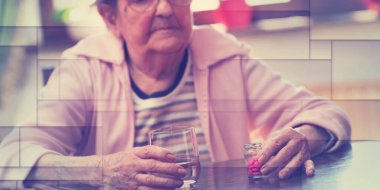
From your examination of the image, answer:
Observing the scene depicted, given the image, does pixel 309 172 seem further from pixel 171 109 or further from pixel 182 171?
pixel 171 109

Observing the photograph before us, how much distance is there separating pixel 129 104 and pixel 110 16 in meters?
0.38

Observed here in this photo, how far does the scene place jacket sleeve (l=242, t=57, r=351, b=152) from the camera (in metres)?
2.51

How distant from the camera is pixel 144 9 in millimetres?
2432

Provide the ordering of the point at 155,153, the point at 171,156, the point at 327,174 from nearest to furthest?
1. the point at 327,174
2. the point at 171,156
3. the point at 155,153

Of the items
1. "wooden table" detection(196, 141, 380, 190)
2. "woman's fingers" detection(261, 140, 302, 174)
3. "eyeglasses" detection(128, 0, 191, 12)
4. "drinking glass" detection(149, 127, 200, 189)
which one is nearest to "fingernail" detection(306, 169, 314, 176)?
"wooden table" detection(196, 141, 380, 190)

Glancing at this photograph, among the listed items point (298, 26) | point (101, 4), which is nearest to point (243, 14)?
point (298, 26)

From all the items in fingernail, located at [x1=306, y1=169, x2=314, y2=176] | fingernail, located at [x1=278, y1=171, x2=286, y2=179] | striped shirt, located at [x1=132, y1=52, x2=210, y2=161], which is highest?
striped shirt, located at [x1=132, y1=52, x2=210, y2=161]

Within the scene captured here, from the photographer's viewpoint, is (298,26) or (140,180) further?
(298,26)

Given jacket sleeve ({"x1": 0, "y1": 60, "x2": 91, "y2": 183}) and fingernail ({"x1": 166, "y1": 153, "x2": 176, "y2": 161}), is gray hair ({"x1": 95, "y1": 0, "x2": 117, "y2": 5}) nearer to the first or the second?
jacket sleeve ({"x1": 0, "y1": 60, "x2": 91, "y2": 183})

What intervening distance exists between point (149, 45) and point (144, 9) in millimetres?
152

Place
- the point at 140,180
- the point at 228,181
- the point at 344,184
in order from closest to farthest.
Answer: the point at 344,184
the point at 228,181
the point at 140,180

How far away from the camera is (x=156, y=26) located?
2.44 meters

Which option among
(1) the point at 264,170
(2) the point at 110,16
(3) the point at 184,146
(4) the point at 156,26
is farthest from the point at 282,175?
(2) the point at 110,16

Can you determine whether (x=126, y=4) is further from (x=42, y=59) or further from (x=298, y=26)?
(x=298, y=26)
